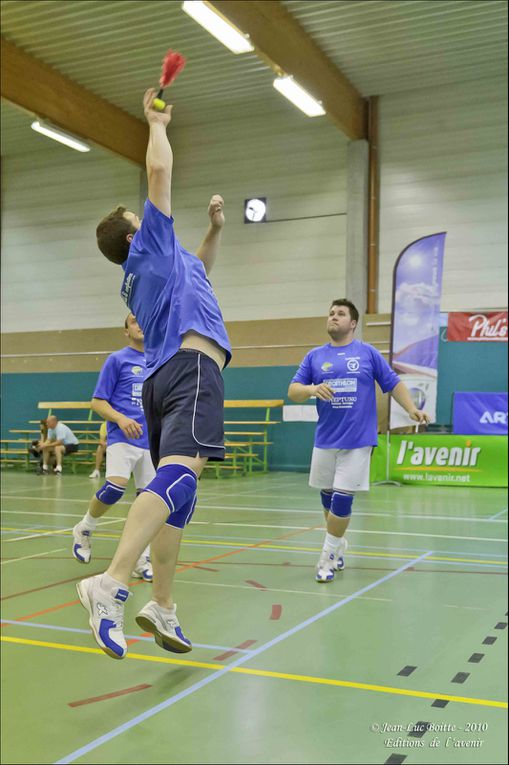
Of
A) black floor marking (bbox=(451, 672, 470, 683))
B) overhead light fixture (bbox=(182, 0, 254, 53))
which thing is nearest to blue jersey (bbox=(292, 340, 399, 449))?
overhead light fixture (bbox=(182, 0, 254, 53))

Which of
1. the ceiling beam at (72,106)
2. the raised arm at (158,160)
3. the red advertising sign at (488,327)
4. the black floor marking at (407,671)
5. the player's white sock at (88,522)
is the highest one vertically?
the red advertising sign at (488,327)

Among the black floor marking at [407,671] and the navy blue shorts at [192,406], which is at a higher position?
the navy blue shorts at [192,406]

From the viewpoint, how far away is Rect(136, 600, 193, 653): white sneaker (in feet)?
4.53

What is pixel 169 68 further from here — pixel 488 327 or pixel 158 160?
pixel 488 327

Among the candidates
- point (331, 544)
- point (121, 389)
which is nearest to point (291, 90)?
point (121, 389)

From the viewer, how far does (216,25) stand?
216 centimetres

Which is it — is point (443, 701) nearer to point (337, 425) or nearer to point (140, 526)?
point (337, 425)

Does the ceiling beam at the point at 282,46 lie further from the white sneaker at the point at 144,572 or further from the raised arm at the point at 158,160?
the white sneaker at the point at 144,572

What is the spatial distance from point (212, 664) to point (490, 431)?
13.7 meters

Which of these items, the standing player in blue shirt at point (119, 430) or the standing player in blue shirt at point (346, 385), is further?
the standing player in blue shirt at point (346, 385)

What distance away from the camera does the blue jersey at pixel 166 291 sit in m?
1.28

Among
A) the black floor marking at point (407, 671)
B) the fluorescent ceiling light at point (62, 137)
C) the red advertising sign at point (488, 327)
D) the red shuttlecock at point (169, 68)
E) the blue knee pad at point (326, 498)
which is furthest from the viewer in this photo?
the red advertising sign at point (488, 327)

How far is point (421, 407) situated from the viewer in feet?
7.09

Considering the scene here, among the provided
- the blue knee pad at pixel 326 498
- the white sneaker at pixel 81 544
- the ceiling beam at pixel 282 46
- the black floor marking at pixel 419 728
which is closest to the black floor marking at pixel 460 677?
the black floor marking at pixel 419 728
